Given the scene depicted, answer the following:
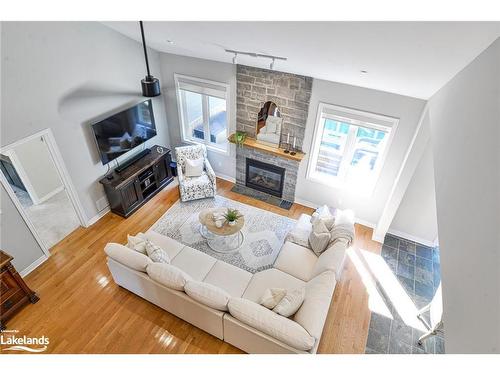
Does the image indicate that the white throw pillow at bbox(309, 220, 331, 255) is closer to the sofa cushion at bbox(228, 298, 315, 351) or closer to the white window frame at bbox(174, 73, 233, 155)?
the sofa cushion at bbox(228, 298, 315, 351)

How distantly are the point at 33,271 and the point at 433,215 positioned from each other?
6452mm

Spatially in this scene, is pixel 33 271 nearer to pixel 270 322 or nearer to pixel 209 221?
pixel 209 221

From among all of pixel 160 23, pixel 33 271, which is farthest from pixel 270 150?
pixel 33 271

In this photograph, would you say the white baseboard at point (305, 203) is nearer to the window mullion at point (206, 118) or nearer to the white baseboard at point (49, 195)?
the window mullion at point (206, 118)

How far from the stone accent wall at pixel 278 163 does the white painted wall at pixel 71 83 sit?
2.28 metres

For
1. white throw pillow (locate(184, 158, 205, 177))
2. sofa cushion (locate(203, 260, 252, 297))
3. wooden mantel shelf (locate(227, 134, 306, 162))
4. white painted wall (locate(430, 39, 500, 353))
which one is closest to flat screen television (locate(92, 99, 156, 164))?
white throw pillow (locate(184, 158, 205, 177))

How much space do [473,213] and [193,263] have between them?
333 centimetres

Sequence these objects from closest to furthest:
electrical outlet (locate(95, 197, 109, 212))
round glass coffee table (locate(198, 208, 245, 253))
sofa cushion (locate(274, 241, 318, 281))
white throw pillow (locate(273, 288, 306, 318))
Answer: white throw pillow (locate(273, 288, 306, 318)) → sofa cushion (locate(274, 241, 318, 281)) → round glass coffee table (locate(198, 208, 245, 253)) → electrical outlet (locate(95, 197, 109, 212))

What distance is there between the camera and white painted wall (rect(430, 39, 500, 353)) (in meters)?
1.13

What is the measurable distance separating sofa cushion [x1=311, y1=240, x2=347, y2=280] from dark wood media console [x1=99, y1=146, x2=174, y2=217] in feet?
11.7

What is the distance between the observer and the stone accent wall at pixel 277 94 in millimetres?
4785

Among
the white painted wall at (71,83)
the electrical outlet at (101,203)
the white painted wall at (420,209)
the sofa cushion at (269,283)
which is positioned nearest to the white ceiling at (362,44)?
the white painted wall at (71,83)

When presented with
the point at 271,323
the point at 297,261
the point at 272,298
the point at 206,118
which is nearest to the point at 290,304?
the point at 272,298

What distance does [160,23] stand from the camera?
3309 mm
